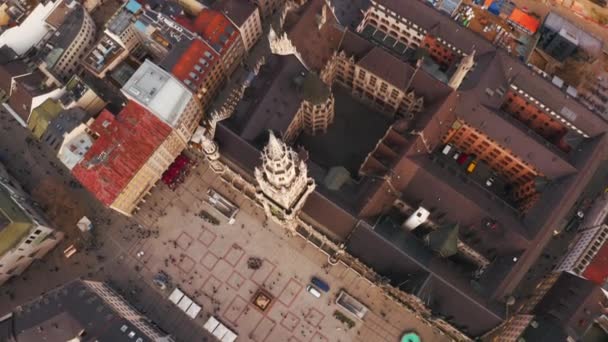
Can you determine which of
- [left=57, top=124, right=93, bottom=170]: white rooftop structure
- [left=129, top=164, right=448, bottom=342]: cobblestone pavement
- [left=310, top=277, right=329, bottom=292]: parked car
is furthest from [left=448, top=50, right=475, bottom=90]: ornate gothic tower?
[left=57, top=124, right=93, bottom=170]: white rooftop structure

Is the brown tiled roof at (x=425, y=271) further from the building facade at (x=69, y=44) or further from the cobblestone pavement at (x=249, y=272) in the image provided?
the building facade at (x=69, y=44)

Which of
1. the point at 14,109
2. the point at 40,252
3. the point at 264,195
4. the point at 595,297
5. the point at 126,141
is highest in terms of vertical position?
the point at 595,297

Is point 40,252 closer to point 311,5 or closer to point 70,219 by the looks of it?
point 70,219

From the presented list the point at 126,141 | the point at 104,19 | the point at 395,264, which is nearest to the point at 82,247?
the point at 126,141

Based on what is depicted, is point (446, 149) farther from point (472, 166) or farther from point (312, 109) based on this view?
point (312, 109)

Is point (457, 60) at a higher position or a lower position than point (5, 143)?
higher

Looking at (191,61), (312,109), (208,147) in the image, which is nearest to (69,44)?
(191,61)

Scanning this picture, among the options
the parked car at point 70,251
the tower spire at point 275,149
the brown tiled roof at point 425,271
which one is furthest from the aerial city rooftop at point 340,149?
the tower spire at point 275,149
